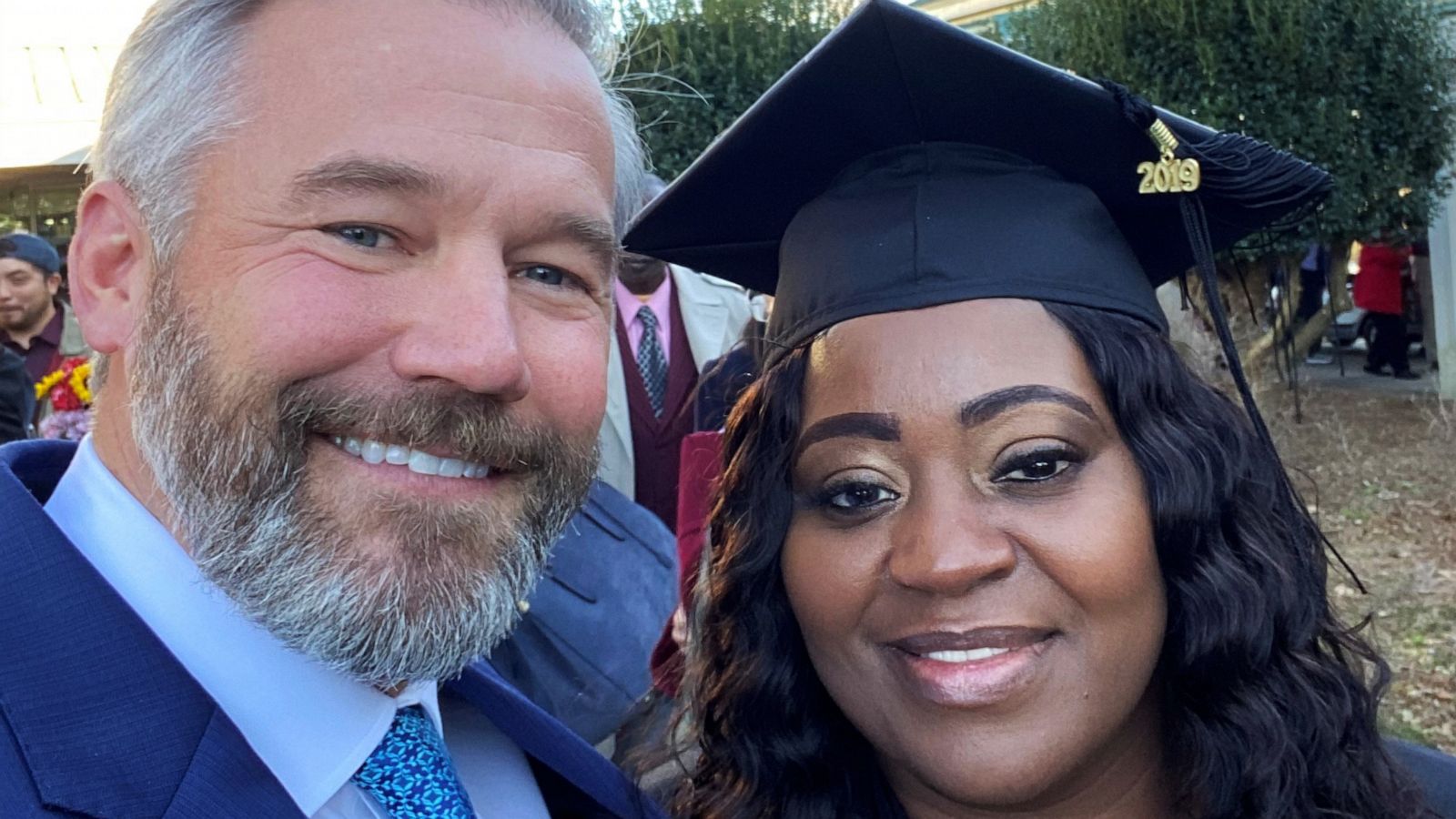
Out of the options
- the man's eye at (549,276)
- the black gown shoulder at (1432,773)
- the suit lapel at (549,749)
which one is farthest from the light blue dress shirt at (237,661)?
the black gown shoulder at (1432,773)

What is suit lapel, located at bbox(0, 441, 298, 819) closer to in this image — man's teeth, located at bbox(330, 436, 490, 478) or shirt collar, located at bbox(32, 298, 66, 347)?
man's teeth, located at bbox(330, 436, 490, 478)

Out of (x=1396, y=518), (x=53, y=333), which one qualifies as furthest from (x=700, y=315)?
Answer: (x=1396, y=518)

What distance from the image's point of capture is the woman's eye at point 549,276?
159 centimetres

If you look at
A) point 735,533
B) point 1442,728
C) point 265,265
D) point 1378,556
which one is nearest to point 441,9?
point 265,265

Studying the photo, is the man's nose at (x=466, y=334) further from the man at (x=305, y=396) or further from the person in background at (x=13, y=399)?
the person in background at (x=13, y=399)

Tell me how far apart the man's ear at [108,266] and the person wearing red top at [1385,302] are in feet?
44.0

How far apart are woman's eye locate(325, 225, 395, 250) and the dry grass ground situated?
205 cm

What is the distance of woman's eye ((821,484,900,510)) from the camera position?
5.69ft

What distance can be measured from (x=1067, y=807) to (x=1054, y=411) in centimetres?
59

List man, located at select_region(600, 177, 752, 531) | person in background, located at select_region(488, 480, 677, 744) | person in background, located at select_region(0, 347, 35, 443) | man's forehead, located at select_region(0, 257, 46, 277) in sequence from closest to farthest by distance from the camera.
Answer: person in background, located at select_region(488, 480, 677, 744), man, located at select_region(600, 177, 752, 531), person in background, located at select_region(0, 347, 35, 443), man's forehead, located at select_region(0, 257, 46, 277)

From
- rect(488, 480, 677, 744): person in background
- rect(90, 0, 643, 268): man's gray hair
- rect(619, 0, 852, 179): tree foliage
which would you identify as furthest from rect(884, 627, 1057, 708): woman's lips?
rect(619, 0, 852, 179): tree foliage

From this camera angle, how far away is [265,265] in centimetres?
143

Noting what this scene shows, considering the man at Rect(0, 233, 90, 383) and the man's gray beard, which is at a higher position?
the man's gray beard

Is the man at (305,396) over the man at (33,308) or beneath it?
over
